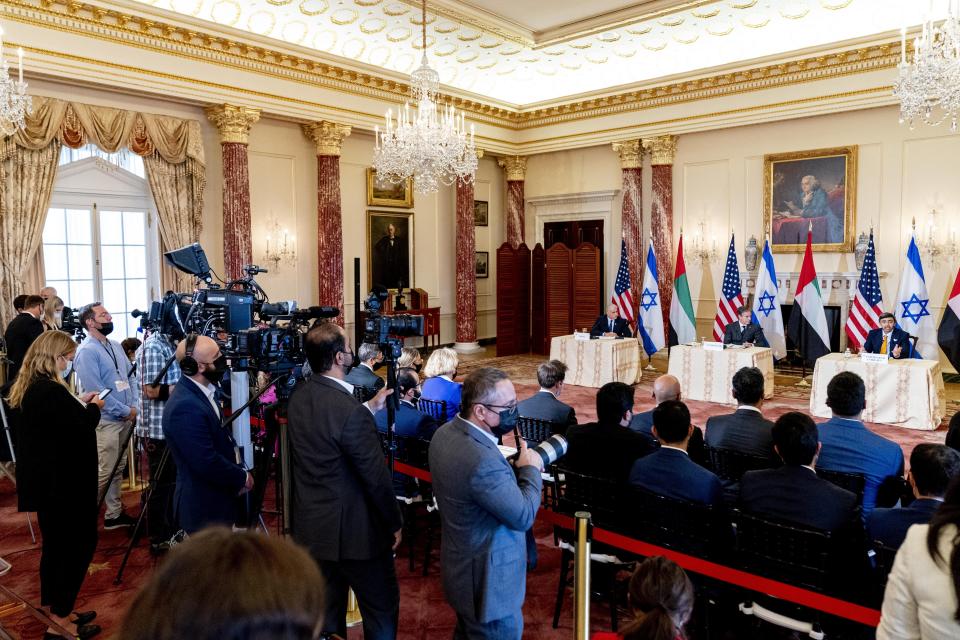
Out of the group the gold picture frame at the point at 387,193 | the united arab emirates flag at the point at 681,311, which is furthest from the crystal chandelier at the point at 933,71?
the gold picture frame at the point at 387,193

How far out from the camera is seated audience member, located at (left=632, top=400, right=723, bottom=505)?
9.84 feet

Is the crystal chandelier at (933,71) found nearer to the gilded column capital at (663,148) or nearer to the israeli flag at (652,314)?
the israeli flag at (652,314)

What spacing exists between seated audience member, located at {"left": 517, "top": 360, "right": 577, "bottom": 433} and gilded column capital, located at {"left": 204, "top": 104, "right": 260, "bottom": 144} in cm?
716

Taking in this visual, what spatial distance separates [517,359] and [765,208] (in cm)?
515

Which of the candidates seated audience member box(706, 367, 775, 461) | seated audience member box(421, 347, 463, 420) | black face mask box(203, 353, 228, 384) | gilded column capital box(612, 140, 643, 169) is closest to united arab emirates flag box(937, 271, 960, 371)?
seated audience member box(706, 367, 775, 461)

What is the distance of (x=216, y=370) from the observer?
3.35 meters

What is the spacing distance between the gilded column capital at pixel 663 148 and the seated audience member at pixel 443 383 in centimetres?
855

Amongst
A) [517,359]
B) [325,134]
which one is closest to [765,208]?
[517,359]

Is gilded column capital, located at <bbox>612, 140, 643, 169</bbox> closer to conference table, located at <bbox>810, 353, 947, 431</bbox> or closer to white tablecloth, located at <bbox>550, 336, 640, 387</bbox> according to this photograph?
white tablecloth, located at <bbox>550, 336, 640, 387</bbox>

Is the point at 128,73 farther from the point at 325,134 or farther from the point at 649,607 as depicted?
the point at 649,607

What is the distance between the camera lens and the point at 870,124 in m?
10.5

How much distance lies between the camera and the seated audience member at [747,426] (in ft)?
12.7

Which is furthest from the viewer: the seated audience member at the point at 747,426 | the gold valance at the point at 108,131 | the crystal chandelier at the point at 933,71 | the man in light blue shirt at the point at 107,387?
the gold valance at the point at 108,131

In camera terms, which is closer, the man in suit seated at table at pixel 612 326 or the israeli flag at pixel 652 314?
the man in suit seated at table at pixel 612 326
